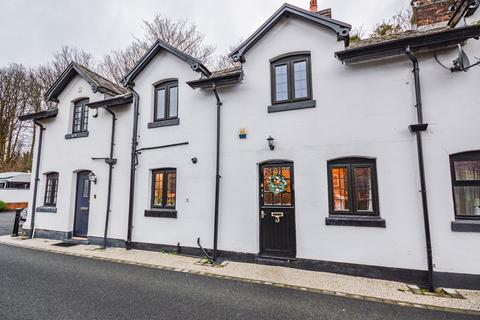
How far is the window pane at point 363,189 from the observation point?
5516 mm

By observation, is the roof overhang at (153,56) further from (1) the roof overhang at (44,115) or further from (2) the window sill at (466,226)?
(2) the window sill at (466,226)

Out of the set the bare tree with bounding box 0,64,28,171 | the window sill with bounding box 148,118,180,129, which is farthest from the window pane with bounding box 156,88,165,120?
the bare tree with bounding box 0,64,28,171

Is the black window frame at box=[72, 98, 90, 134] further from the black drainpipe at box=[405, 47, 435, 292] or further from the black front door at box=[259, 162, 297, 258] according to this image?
the black drainpipe at box=[405, 47, 435, 292]

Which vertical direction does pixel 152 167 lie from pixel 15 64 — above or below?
below

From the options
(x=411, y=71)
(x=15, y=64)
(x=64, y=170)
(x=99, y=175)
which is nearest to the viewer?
(x=411, y=71)

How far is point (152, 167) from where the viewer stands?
788 cm

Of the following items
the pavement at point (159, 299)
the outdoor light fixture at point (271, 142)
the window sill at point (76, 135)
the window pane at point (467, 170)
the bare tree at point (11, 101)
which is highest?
the bare tree at point (11, 101)

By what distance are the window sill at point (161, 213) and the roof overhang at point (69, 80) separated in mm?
5013

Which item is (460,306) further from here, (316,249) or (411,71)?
(411,71)

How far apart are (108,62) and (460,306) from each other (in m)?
22.7

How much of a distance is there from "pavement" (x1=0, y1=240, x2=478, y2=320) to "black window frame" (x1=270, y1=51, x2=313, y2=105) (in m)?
4.50

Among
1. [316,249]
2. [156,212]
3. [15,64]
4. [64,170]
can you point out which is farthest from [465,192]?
[15,64]

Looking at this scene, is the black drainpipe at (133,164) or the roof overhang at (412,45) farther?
the black drainpipe at (133,164)

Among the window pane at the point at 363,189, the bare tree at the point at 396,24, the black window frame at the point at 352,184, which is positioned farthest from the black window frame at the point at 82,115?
the bare tree at the point at 396,24
